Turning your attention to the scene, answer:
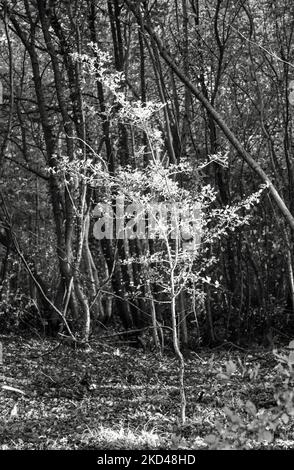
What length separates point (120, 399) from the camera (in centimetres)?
580

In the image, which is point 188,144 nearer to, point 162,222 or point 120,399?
point 162,222

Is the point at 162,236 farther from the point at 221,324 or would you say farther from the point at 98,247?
the point at 98,247

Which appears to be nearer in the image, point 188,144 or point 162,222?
point 162,222

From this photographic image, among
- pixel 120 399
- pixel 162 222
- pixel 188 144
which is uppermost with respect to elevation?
pixel 188 144

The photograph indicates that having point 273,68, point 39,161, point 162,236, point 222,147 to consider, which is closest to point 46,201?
point 39,161

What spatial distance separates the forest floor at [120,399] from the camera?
4625mm

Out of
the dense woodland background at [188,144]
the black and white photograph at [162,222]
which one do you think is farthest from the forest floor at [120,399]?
the dense woodland background at [188,144]

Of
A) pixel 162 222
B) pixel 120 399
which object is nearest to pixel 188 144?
pixel 162 222

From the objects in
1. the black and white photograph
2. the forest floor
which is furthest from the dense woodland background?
the forest floor

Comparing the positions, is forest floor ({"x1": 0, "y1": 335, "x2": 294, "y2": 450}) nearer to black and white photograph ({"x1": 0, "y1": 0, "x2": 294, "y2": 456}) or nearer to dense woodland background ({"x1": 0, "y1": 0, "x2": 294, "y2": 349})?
black and white photograph ({"x1": 0, "y1": 0, "x2": 294, "y2": 456})

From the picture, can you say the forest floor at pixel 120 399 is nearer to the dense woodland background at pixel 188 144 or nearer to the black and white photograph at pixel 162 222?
the black and white photograph at pixel 162 222

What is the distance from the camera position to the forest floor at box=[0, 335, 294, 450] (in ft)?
15.2

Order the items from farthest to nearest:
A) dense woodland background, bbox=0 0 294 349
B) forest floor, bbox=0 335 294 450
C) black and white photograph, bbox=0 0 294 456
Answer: dense woodland background, bbox=0 0 294 349 < black and white photograph, bbox=0 0 294 456 < forest floor, bbox=0 335 294 450

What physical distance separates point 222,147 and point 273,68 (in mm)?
1091
